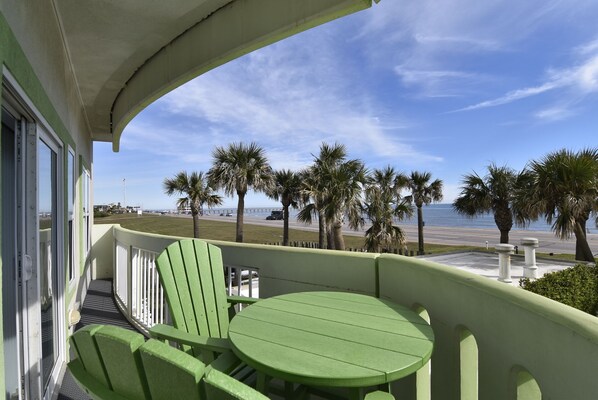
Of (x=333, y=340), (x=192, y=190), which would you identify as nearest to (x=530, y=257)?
(x=333, y=340)

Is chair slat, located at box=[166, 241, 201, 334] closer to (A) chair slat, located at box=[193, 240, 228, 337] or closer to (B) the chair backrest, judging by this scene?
(B) the chair backrest

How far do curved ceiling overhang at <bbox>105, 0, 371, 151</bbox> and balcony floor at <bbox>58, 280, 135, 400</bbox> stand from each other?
2.81 metres

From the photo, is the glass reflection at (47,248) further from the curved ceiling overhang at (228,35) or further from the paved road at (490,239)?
the paved road at (490,239)

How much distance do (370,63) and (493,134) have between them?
44382 mm

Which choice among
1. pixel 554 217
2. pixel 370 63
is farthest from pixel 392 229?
pixel 370 63

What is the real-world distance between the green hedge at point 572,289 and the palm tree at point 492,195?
29.3 feet

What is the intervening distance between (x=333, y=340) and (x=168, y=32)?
9.63 ft

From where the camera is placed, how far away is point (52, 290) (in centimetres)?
255

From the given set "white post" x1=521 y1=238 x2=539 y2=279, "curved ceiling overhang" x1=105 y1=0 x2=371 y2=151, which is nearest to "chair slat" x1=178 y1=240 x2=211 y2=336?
"curved ceiling overhang" x1=105 y1=0 x2=371 y2=151

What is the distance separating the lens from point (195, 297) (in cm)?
188

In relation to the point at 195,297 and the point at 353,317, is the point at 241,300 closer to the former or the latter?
the point at 195,297

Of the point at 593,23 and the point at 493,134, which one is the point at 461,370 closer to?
the point at 593,23

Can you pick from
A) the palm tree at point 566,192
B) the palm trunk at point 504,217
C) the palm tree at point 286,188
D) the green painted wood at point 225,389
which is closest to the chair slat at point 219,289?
the green painted wood at point 225,389

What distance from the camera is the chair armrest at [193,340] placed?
4.61 feet
